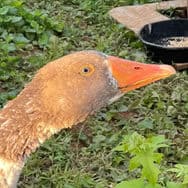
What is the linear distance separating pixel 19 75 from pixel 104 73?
284 cm

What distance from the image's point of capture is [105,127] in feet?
16.5

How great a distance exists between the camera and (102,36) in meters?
6.90

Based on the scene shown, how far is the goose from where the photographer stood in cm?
284

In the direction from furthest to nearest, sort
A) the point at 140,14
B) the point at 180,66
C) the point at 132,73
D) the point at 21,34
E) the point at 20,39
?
1. the point at 140,14
2. the point at 21,34
3. the point at 20,39
4. the point at 180,66
5. the point at 132,73

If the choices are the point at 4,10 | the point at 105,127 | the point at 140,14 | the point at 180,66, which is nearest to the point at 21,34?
the point at 4,10

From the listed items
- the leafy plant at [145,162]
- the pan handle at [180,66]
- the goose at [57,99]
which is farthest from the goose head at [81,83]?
the pan handle at [180,66]

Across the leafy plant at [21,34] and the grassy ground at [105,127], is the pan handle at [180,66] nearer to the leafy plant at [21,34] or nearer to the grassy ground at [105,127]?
the grassy ground at [105,127]

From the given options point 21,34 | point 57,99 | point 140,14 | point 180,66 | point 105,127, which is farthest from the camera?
point 140,14

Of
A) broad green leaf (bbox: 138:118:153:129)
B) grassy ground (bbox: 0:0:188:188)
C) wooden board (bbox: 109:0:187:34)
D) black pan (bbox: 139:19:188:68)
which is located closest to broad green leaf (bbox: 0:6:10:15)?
grassy ground (bbox: 0:0:188:188)

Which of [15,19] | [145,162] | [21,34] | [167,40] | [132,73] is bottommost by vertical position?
[167,40]

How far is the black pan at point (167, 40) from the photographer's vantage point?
6.14m

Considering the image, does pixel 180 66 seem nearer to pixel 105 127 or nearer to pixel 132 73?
pixel 105 127

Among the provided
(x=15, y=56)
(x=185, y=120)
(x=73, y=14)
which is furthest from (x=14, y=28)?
(x=185, y=120)

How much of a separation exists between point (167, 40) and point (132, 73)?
3.77 m
